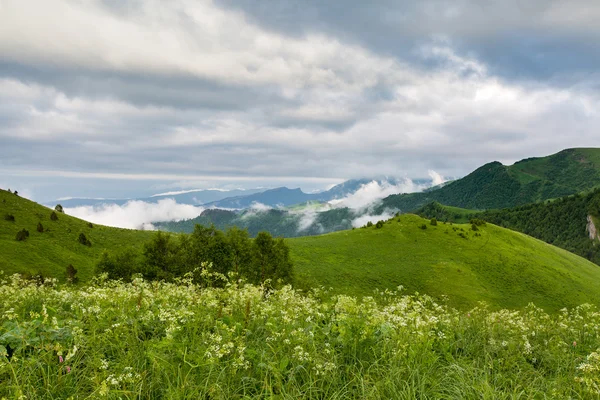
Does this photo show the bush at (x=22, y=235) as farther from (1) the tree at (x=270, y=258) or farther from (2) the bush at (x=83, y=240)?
(1) the tree at (x=270, y=258)

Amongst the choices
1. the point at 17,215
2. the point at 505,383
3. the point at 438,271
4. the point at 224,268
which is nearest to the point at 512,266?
the point at 438,271

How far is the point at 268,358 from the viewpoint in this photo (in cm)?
668

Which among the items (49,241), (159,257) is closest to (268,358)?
(159,257)

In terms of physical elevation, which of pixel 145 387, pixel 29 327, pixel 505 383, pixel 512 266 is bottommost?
pixel 512 266

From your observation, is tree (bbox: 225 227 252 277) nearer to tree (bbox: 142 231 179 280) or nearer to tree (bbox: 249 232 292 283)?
tree (bbox: 249 232 292 283)

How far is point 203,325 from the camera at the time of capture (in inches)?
320

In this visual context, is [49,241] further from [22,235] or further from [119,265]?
[119,265]

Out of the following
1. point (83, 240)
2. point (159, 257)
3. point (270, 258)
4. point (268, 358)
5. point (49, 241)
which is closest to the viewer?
point (268, 358)

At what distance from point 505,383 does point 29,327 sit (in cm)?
959

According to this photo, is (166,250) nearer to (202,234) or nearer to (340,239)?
(202,234)

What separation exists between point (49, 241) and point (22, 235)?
4828 mm

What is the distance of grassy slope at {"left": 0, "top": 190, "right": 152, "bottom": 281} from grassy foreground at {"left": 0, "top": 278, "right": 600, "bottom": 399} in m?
68.0

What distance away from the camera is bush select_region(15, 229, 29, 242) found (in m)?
71.8

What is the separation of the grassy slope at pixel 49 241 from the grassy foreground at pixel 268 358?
223 feet
